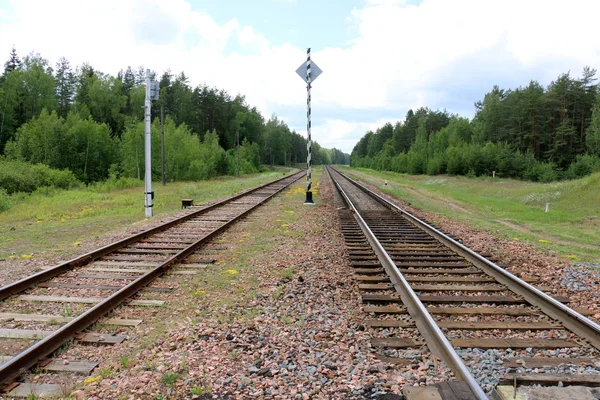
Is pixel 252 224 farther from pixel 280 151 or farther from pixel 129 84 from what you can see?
pixel 280 151

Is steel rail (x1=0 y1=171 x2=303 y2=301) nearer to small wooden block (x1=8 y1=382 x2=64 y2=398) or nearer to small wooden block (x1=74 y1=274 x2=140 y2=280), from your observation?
small wooden block (x1=74 y1=274 x2=140 y2=280)

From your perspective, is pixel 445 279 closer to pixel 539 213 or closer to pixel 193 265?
pixel 193 265

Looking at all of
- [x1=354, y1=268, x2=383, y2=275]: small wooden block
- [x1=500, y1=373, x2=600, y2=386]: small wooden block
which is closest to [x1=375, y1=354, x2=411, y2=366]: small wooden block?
[x1=500, y1=373, x2=600, y2=386]: small wooden block

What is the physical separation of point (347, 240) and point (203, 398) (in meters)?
6.81

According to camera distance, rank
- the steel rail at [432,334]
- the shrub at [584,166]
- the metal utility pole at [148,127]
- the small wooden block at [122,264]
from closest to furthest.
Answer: the steel rail at [432,334] → the small wooden block at [122,264] → the metal utility pole at [148,127] → the shrub at [584,166]

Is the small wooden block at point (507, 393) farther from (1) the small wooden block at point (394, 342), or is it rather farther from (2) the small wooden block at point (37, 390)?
(2) the small wooden block at point (37, 390)

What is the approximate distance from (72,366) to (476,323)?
4.19 m

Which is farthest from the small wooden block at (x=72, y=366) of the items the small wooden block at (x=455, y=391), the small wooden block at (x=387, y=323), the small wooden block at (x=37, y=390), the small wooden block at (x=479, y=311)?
the small wooden block at (x=479, y=311)

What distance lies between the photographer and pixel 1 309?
5055 millimetres

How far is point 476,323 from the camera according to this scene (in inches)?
183

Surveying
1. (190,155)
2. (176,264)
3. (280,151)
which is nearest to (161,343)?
(176,264)

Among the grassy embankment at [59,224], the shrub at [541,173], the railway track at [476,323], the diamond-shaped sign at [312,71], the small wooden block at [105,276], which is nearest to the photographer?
the railway track at [476,323]

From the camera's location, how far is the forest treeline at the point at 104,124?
44031 mm

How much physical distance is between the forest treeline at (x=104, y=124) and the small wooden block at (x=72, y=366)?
2975 cm
